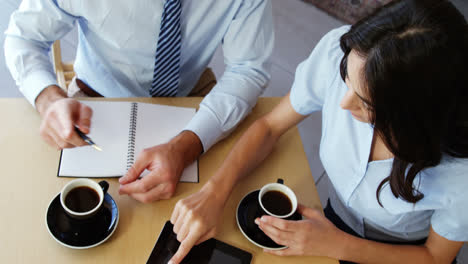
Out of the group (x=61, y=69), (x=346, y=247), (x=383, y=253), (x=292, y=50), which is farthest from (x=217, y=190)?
(x=292, y=50)

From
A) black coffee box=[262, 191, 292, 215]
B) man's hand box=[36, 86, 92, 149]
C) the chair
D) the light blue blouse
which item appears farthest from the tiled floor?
man's hand box=[36, 86, 92, 149]

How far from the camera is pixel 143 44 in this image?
112 centimetres

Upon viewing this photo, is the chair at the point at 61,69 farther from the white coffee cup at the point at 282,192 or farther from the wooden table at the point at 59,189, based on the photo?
the white coffee cup at the point at 282,192

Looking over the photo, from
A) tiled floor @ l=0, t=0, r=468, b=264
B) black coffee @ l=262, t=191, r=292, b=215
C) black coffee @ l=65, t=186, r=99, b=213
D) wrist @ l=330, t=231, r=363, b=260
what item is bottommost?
tiled floor @ l=0, t=0, r=468, b=264

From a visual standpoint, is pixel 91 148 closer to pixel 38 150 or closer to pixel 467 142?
pixel 38 150

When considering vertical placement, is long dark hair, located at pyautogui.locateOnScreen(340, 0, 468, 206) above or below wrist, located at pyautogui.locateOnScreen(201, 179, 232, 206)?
above

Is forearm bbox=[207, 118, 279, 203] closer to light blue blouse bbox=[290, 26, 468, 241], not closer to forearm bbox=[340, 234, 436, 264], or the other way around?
light blue blouse bbox=[290, 26, 468, 241]

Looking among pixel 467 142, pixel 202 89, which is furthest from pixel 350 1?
pixel 467 142

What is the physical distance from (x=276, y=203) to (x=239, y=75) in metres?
0.48

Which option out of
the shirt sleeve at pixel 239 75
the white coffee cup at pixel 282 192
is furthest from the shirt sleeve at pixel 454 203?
the shirt sleeve at pixel 239 75

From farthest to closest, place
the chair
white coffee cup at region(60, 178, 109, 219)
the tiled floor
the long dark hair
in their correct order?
the tiled floor
the chair
white coffee cup at region(60, 178, 109, 219)
the long dark hair

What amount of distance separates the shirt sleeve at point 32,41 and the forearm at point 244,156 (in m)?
0.59

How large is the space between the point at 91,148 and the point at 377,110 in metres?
0.73

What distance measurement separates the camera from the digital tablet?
0.79 meters
